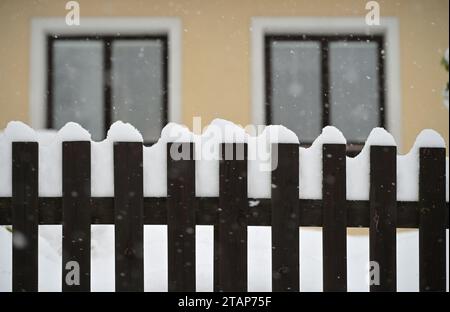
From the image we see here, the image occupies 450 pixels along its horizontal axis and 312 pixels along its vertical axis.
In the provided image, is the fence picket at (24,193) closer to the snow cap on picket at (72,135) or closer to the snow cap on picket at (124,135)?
the snow cap on picket at (72,135)

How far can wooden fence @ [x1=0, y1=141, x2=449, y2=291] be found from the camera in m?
2.28

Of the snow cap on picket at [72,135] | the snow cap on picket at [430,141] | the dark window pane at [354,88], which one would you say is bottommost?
the snow cap on picket at [430,141]

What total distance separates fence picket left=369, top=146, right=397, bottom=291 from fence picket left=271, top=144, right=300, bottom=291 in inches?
13.4

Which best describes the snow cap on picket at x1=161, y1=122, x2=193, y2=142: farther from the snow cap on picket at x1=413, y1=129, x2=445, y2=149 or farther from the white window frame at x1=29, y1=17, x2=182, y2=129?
the white window frame at x1=29, y1=17, x2=182, y2=129

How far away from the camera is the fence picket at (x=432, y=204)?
2.34 m

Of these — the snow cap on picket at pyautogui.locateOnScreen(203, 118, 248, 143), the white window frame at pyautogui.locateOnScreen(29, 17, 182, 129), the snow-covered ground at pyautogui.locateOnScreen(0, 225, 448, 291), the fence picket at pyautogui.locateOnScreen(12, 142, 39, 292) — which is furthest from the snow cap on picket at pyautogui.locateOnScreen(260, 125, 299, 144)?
the white window frame at pyautogui.locateOnScreen(29, 17, 182, 129)

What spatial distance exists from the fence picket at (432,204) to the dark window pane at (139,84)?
381 centimetres

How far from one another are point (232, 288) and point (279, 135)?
70cm

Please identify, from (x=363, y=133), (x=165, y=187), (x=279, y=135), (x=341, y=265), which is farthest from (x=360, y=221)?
(x=363, y=133)

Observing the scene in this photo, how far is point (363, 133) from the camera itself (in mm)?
5766

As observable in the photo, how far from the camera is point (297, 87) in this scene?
583 centimetres

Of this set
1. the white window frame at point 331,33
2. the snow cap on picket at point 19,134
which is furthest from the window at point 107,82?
the snow cap on picket at point 19,134

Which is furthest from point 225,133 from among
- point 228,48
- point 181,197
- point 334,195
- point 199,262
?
point 228,48

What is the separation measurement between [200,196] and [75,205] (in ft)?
1.80
